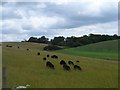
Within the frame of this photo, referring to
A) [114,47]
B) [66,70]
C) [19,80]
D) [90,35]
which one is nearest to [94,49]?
[114,47]

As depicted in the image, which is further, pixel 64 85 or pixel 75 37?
pixel 75 37

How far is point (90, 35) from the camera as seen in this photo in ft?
483

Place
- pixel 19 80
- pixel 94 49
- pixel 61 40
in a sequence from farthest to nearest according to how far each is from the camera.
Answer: pixel 61 40 → pixel 94 49 → pixel 19 80

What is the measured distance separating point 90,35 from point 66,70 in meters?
116

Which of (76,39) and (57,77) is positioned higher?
(76,39)

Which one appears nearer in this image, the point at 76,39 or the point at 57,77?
the point at 57,77

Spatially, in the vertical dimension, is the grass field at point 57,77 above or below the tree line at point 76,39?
below

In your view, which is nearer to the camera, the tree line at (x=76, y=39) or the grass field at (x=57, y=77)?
the grass field at (x=57, y=77)

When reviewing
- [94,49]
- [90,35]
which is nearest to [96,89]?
[94,49]

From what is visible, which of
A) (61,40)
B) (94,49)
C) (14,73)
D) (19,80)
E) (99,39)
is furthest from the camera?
(61,40)

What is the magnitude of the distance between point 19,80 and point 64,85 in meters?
3.73

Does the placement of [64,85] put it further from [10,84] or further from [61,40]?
[61,40]

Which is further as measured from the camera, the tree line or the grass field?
the tree line

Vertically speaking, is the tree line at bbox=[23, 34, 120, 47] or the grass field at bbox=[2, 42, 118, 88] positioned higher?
the tree line at bbox=[23, 34, 120, 47]
